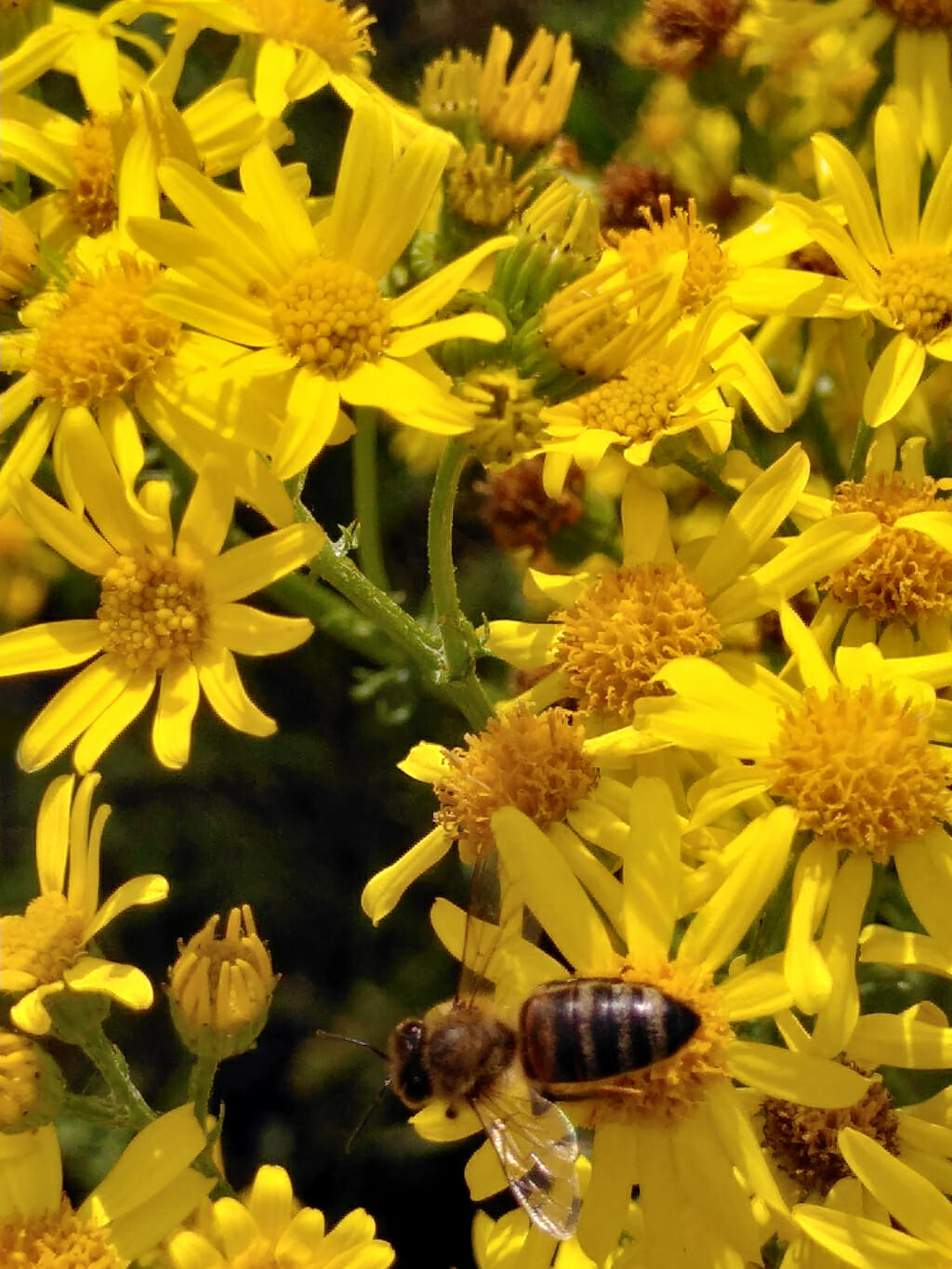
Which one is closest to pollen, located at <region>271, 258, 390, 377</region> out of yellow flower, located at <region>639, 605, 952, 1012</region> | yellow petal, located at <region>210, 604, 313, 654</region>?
yellow petal, located at <region>210, 604, 313, 654</region>

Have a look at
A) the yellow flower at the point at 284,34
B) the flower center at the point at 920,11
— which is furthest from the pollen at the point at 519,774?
the flower center at the point at 920,11

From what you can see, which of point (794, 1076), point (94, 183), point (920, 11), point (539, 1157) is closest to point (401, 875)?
point (539, 1157)

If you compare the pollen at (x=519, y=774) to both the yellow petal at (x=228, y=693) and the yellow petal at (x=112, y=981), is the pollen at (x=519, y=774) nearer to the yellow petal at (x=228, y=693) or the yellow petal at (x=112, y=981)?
the yellow petal at (x=228, y=693)

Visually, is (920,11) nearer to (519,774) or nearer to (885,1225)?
(519,774)

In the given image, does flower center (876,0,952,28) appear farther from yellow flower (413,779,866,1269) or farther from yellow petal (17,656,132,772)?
yellow petal (17,656,132,772)

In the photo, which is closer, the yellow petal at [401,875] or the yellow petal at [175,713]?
the yellow petal at [175,713]

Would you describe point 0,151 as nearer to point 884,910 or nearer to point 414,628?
point 414,628
